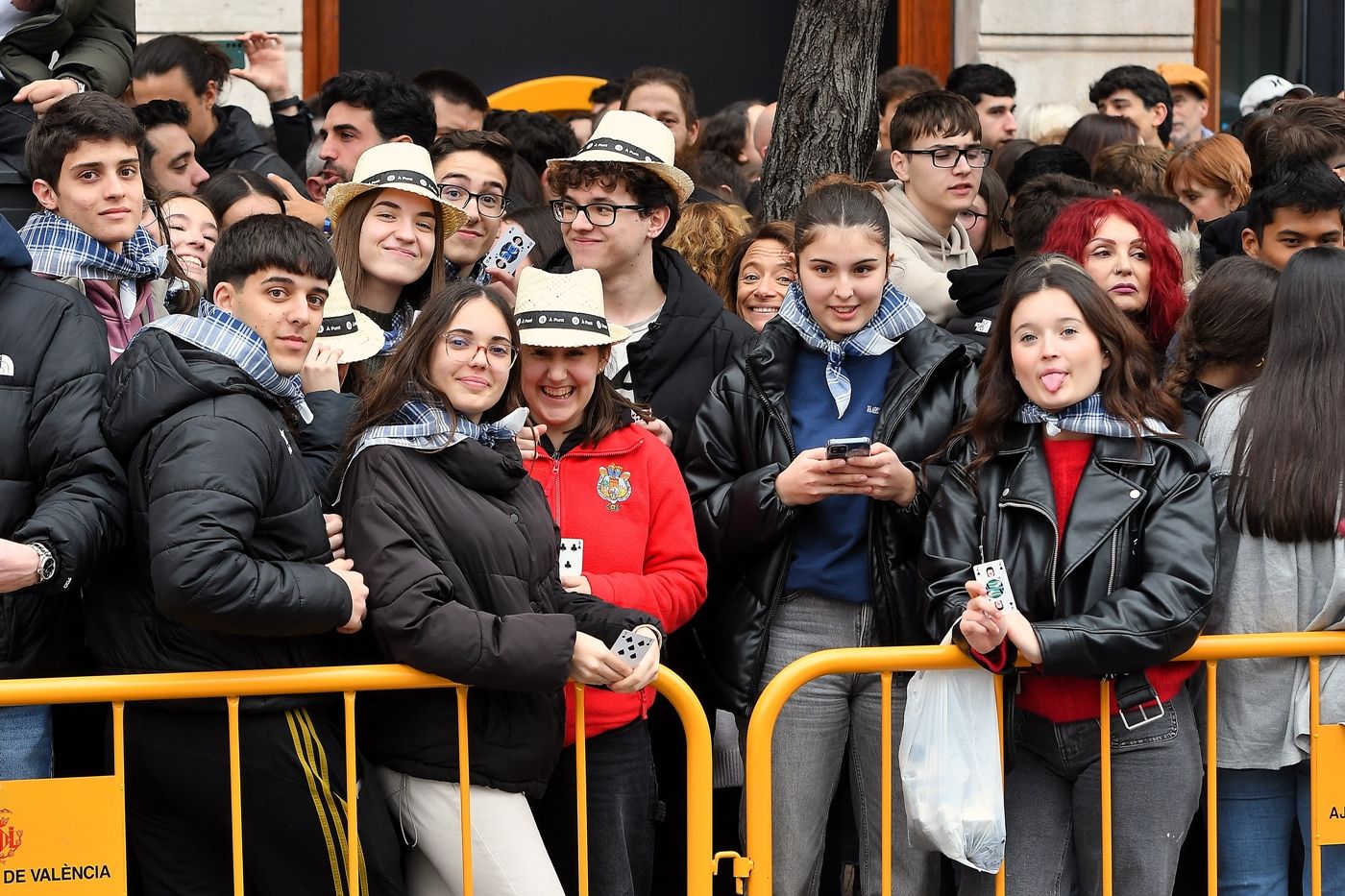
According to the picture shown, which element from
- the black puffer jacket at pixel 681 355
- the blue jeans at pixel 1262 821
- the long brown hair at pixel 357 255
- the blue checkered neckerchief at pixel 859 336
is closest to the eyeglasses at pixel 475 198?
the long brown hair at pixel 357 255

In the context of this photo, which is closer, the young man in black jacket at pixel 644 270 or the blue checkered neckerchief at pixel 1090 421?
the blue checkered neckerchief at pixel 1090 421

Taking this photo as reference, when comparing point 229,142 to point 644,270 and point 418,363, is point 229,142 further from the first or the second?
point 418,363

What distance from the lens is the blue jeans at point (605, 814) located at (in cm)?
417

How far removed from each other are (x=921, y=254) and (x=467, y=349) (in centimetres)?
220

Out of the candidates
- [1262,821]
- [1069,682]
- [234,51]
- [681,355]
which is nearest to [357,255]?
[681,355]

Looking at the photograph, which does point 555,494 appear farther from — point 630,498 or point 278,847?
point 278,847

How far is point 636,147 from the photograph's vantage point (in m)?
4.95

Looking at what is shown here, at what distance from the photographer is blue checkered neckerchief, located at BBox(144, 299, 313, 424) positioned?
12.1 ft

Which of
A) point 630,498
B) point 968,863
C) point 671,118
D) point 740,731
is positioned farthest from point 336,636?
point 671,118

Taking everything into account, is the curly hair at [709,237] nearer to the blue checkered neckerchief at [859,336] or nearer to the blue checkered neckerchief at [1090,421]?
the blue checkered neckerchief at [859,336]

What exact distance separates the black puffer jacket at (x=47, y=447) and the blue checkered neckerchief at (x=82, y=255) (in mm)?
181

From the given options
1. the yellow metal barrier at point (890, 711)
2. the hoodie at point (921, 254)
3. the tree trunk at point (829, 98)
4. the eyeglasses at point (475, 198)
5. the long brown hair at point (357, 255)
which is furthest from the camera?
the tree trunk at point (829, 98)

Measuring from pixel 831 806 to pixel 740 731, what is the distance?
382 millimetres

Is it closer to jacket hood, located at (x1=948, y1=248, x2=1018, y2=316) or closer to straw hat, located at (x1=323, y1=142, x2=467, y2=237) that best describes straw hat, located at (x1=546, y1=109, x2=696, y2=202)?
straw hat, located at (x1=323, y1=142, x2=467, y2=237)
